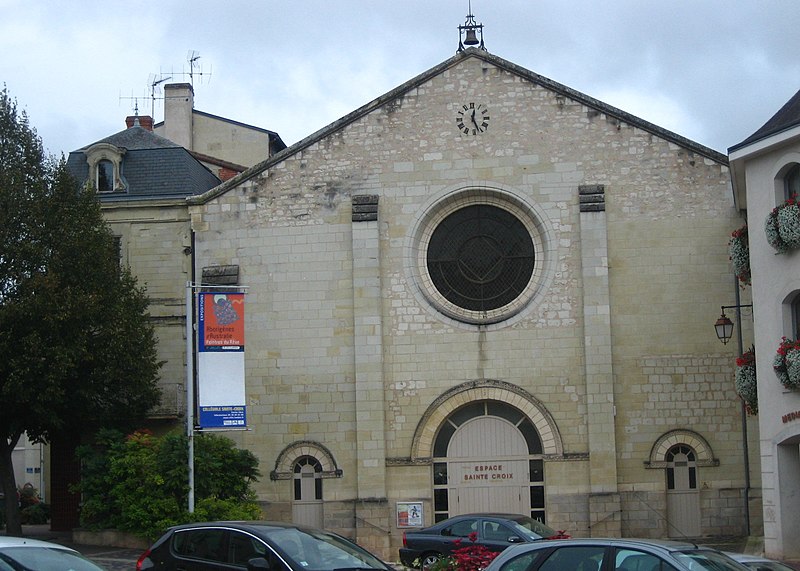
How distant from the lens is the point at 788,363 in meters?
Answer: 21.2

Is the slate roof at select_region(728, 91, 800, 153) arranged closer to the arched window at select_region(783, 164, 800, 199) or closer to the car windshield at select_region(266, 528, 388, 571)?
the arched window at select_region(783, 164, 800, 199)

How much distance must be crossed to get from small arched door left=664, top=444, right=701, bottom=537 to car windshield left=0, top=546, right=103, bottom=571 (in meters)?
17.5

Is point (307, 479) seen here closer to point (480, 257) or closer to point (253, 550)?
point (480, 257)

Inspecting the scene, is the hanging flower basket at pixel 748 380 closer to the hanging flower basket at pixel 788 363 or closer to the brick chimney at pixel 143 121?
the hanging flower basket at pixel 788 363


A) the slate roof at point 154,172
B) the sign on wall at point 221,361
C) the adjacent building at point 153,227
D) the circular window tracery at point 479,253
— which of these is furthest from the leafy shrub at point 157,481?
the slate roof at point 154,172

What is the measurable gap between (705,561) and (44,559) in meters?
6.46

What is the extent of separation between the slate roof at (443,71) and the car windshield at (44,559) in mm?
16941

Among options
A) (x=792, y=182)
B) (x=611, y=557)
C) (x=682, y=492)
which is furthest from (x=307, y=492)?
(x=611, y=557)

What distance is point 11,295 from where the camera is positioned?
88.1ft

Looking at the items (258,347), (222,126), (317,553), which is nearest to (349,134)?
(258,347)

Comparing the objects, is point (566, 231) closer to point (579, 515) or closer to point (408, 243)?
point (408, 243)

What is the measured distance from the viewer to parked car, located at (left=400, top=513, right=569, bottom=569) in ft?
68.8

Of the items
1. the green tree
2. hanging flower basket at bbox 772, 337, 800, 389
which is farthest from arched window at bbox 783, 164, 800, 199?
the green tree

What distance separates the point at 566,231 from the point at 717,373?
4660 mm
